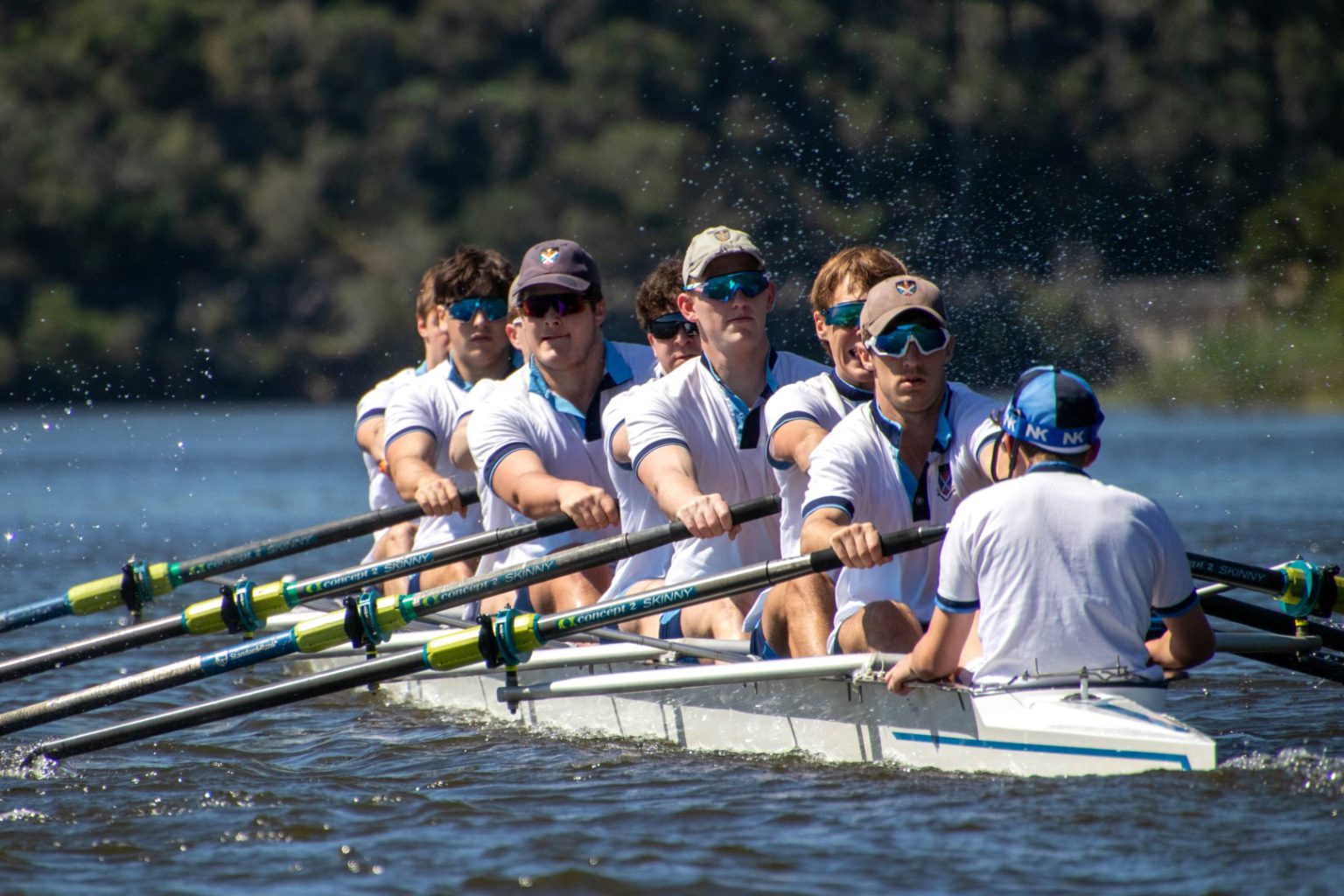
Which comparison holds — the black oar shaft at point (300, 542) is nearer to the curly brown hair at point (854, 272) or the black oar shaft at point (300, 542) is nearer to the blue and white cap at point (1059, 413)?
the curly brown hair at point (854, 272)

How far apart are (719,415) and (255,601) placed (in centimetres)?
216

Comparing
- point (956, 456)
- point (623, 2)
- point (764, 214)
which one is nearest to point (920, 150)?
point (764, 214)

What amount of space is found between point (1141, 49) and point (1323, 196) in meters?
11.0

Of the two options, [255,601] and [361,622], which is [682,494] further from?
[255,601]

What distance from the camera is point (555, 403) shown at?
24.7ft

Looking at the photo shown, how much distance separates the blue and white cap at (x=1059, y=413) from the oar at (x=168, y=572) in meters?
3.88

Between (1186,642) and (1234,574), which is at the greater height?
(1234,574)

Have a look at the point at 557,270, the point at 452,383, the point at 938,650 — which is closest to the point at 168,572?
the point at 452,383

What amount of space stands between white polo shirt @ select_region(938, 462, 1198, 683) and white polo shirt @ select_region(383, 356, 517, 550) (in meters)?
4.16

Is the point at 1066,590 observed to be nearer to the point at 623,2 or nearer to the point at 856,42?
the point at 856,42

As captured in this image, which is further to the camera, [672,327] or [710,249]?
[672,327]

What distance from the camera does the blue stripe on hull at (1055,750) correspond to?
4.95m

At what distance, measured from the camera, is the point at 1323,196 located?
3847 centimetres

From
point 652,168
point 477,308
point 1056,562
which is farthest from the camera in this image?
point 652,168
